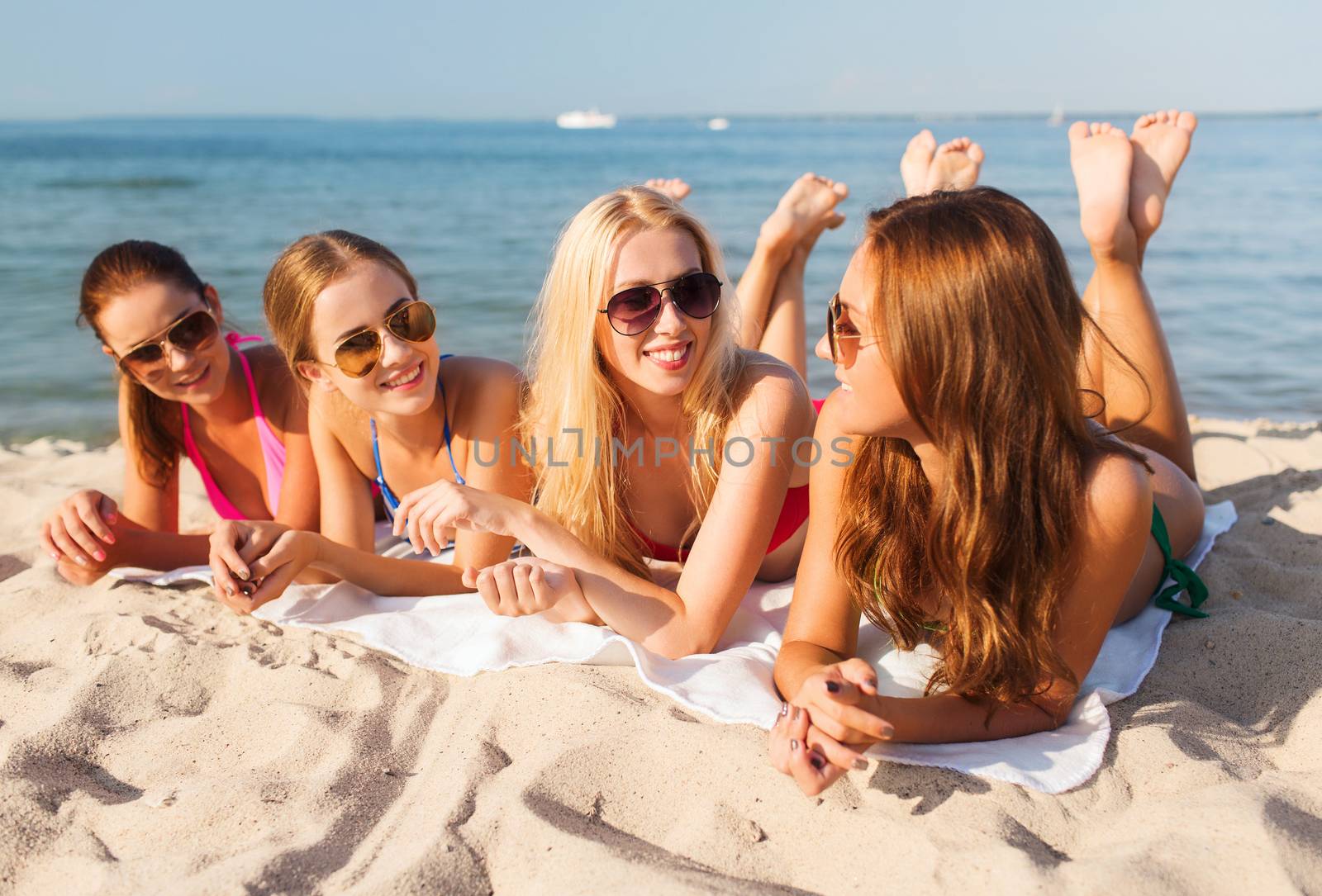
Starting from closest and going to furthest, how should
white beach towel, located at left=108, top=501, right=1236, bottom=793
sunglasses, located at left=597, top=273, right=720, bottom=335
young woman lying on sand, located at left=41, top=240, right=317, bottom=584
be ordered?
white beach towel, located at left=108, top=501, right=1236, bottom=793
sunglasses, located at left=597, top=273, right=720, bottom=335
young woman lying on sand, located at left=41, top=240, right=317, bottom=584

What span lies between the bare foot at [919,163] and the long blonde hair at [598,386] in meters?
2.10

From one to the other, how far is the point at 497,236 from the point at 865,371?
13578mm

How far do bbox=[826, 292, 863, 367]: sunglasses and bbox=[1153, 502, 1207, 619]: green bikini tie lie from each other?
1472 mm

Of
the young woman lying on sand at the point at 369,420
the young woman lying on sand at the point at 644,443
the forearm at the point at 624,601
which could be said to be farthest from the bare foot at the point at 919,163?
the forearm at the point at 624,601

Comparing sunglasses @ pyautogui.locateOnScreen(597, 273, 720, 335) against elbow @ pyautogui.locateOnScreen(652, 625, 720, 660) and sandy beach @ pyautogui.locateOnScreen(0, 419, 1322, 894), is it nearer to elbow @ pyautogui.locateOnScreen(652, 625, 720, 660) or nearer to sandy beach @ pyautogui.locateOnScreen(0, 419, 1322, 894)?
elbow @ pyautogui.locateOnScreen(652, 625, 720, 660)

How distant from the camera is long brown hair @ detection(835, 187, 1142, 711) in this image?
2.14 metres

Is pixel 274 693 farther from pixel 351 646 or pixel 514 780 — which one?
pixel 514 780

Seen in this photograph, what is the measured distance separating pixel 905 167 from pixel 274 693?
389 centimetres

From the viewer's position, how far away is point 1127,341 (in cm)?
377

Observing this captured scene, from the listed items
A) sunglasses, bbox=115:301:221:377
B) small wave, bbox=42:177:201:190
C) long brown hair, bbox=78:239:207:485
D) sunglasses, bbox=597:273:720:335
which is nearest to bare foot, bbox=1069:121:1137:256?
sunglasses, bbox=597:273:720:335

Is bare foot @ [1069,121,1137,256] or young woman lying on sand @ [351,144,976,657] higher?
bare foot @ [1069,121,1137,256]

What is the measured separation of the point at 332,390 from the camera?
3.58m

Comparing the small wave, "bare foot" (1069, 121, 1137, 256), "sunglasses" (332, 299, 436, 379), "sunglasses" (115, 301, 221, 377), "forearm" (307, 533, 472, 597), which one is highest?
"bare foot" (1069, 121, 1137, 256)

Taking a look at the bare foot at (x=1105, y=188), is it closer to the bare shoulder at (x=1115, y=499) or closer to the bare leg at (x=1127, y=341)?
the bare leg at (x=1127, y=341)
